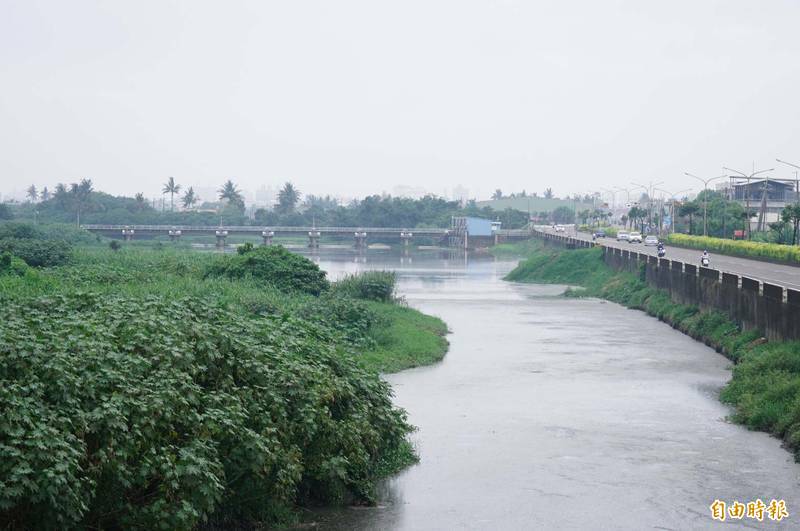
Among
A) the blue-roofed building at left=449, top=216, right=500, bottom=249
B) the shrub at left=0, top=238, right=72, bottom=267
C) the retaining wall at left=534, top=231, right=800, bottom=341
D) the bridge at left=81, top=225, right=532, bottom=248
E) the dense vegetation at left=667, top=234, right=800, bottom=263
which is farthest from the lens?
the blue-roofed building at left=449, top=216, right=500, bottom=249

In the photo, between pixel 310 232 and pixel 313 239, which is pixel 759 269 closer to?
pixel 310 232

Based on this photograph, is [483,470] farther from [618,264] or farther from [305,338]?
[618,264]

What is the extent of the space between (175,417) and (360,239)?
152114 mm

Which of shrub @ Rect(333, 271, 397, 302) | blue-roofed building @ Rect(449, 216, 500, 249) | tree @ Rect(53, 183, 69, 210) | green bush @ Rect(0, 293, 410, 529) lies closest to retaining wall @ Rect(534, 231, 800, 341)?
shrub @ Rect(333, 271, 397, 302)

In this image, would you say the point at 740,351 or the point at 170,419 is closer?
the point at 170,419

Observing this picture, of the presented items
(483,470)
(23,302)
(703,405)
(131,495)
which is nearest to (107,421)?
(131,495)

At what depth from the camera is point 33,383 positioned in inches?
585

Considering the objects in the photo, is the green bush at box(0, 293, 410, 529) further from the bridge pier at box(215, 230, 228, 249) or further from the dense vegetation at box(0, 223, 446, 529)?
the bridge pier at box(215, 230, 228, 249)

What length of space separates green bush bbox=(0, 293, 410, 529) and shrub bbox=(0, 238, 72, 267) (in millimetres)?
31643

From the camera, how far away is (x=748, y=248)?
240 feet

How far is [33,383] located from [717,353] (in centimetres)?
3267

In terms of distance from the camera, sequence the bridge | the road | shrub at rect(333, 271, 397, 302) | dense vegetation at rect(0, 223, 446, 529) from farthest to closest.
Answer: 1. the bridge
2. shrub at rect(333, 271, 397, 302)
3. the road
4. dense vegetation at rect(0, 223, 446, 529)

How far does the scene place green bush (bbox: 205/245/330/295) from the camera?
49.0 meters

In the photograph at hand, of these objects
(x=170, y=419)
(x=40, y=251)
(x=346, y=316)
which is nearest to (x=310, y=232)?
(x=40, y=251)
